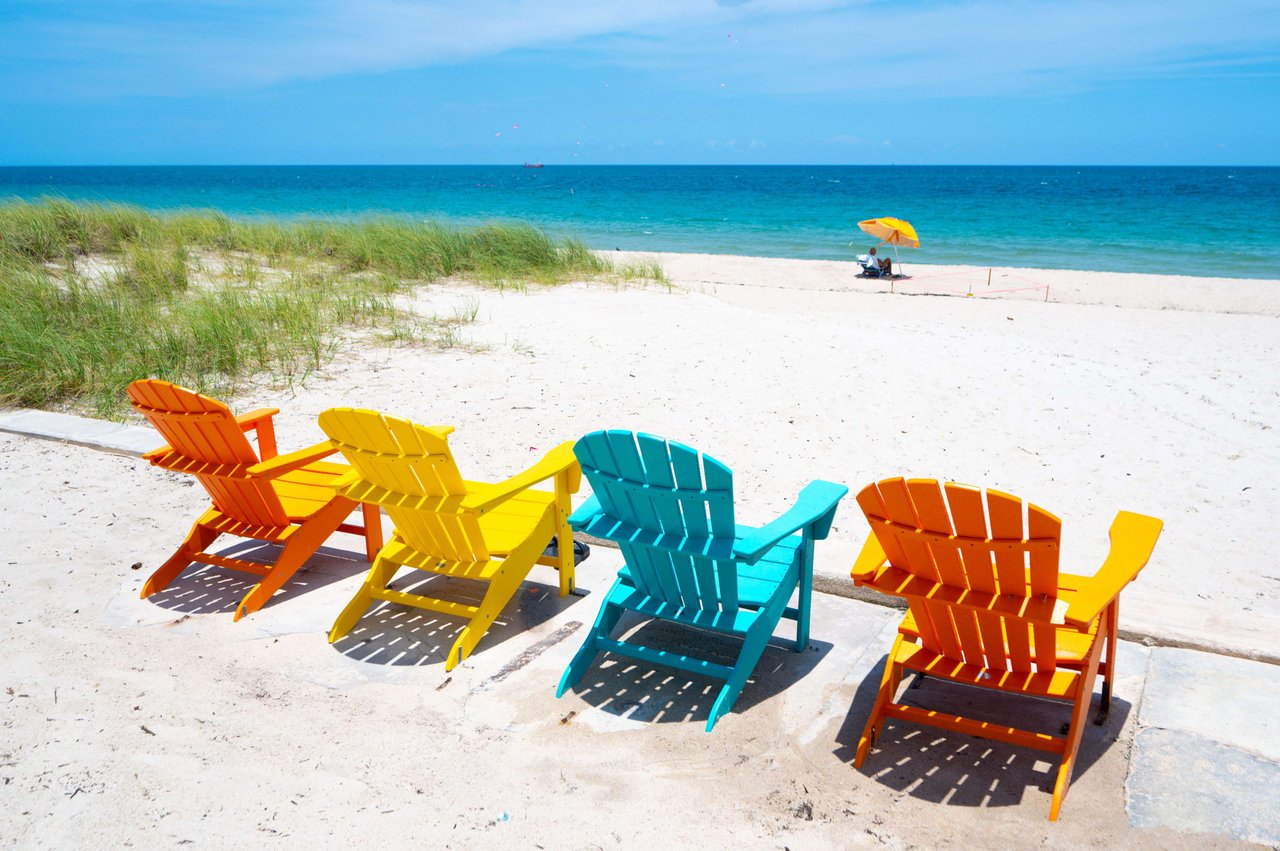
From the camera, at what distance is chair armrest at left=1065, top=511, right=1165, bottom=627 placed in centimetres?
250

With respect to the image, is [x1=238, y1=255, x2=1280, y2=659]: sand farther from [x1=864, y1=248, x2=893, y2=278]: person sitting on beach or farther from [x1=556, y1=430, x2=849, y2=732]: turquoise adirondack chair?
[x1=864, y1=248, x2=893, y2=278]: person sitting on beach

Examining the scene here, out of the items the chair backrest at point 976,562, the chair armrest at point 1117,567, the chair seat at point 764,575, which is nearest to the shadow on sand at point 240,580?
the chair seat at point 764,575

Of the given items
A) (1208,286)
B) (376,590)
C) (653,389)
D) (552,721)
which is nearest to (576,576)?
(376,590)

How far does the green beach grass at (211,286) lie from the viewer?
7496mm

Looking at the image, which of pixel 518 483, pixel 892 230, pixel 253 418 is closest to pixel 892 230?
pixel 892 230

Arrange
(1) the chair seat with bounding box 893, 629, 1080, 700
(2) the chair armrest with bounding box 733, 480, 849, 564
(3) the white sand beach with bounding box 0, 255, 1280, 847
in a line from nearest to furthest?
(3) the white sand beach with bounding box 0, 255, 1280, 847, (1) the chair seat with bounding box 893, 629, 1080, 700, (2) the chair armrest with bounding box 733, 480, 849, 564

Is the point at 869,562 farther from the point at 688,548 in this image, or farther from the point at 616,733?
the point at 616,733

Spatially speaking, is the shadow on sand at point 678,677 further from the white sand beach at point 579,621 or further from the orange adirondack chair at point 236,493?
the orange adirondack chair at point 236,493

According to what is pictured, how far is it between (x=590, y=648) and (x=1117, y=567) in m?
1.75

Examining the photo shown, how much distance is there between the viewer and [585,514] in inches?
133

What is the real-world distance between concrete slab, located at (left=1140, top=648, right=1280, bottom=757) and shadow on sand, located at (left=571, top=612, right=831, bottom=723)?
114 cm

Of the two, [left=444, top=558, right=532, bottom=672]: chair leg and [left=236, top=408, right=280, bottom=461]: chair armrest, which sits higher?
[left=236, top=408, right=280, bottom=461]: chair armrest

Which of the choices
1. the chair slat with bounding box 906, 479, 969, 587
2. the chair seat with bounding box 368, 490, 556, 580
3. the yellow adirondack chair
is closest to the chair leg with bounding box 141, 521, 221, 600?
the yellow adirondack chair

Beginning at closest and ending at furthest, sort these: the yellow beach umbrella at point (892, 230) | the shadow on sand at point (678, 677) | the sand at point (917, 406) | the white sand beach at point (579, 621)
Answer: the white sand beach at point (579, 621) → the shadow on sand at point (678, 677) → the sand at point (917, 406) → the yellow beach umbrella at point (892, 230)
